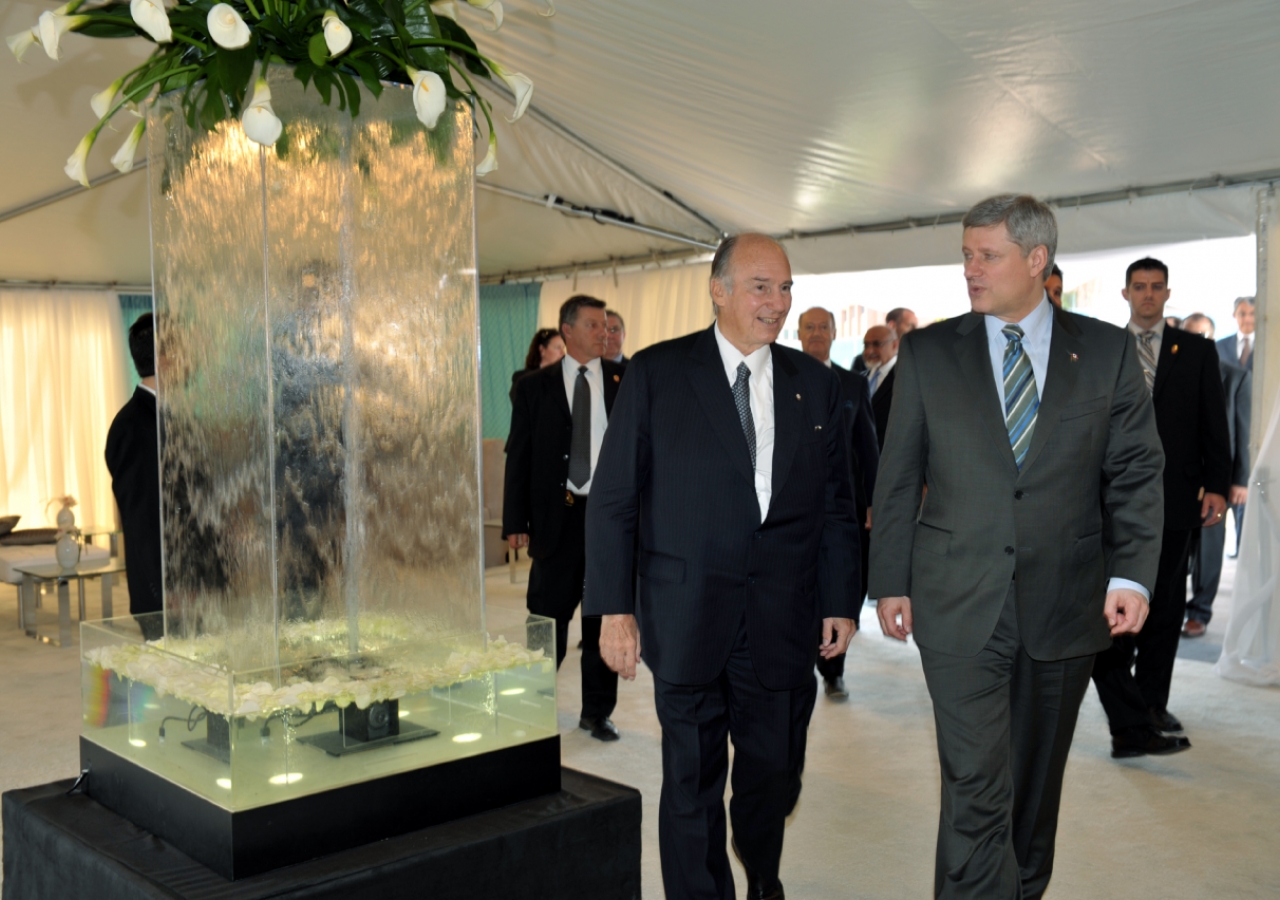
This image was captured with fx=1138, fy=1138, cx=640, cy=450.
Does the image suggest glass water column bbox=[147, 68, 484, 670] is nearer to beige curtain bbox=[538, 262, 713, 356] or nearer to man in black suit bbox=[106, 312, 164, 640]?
man in black suit bbox=[106, 312, 164, 640]

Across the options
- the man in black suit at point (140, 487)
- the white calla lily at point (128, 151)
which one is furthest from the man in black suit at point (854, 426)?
the white calla lily at point (128, 151)

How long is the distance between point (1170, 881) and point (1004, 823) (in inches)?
40.8

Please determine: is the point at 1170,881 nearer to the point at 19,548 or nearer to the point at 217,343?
the point at 217,343

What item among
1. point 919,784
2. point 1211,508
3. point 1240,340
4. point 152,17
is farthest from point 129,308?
point 152,17

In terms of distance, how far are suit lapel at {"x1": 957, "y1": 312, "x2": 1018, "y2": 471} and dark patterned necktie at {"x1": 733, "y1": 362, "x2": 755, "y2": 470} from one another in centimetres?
46

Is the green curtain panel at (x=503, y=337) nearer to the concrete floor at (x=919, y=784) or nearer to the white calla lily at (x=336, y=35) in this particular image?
the concrete floor at (x=919, y=784)

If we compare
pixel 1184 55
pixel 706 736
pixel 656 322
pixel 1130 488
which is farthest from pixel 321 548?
pixel 656 322

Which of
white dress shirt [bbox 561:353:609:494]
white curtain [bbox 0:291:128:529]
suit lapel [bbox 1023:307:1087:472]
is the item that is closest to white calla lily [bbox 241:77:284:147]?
suit lapel [bbox 1023:307:1087:472]

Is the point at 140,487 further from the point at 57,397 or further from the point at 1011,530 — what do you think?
the point at 57,397

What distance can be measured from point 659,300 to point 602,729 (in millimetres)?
5496

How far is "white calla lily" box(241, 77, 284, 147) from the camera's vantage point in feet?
5.58

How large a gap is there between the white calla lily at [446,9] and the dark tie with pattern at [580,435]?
249cm

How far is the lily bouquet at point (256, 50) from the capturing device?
5.75 feet

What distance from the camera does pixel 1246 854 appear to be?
128 inches
